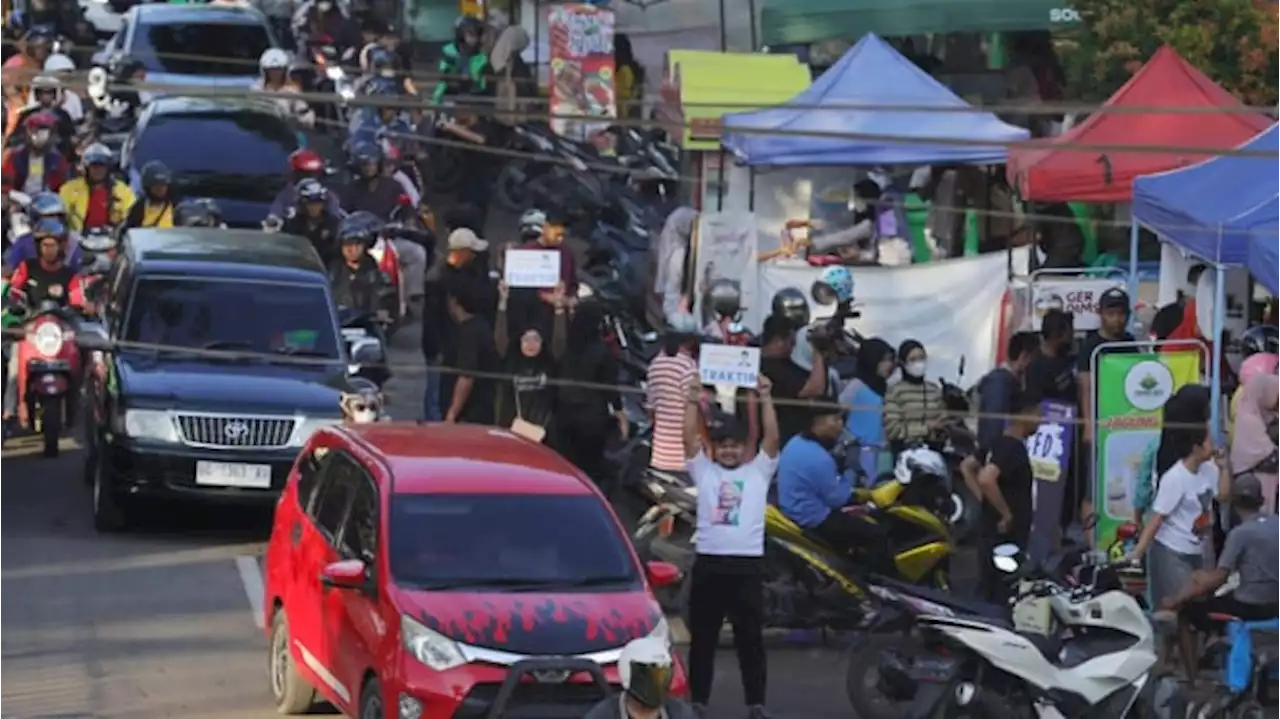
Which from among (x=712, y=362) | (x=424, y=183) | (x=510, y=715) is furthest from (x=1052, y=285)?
(x=424, y=183)

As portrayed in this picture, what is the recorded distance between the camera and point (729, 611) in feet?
43.4

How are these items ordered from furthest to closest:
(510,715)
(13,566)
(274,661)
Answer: (13,566) → (274,661) → (510,715)

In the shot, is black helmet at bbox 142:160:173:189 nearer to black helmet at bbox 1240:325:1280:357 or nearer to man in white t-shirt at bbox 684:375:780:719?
black helmet at bbox 1240:325:1280:357

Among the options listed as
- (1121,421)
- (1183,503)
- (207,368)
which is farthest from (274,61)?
(1183,503)

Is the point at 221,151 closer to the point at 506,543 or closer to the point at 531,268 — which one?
the point at 531,268

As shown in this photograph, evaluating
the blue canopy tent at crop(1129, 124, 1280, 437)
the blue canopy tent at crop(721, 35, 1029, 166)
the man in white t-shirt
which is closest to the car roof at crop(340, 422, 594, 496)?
the man in white t-shirt

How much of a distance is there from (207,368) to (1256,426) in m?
6.99

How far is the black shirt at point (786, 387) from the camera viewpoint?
17125 mm

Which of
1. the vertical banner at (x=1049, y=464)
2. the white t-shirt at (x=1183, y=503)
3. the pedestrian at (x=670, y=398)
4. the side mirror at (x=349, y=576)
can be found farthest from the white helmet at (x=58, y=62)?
the side mirror at (x=349, y=576)

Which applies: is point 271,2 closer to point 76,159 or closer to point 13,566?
point 76,159

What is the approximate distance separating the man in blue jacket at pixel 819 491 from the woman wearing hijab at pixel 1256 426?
239cm

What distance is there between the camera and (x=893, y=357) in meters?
18.1

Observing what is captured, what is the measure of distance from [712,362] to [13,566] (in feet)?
16.7

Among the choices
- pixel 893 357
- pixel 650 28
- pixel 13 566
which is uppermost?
pixel 650 28
